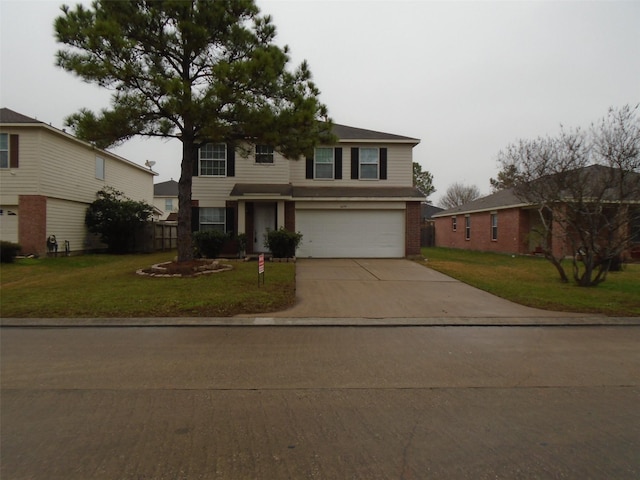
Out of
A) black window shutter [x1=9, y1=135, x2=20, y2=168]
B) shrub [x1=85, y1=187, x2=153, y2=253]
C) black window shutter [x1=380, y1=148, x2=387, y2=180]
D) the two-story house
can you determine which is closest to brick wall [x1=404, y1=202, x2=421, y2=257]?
the two-story house

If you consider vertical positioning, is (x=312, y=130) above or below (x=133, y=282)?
above

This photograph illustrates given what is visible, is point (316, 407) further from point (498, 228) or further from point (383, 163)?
point (498, 228)

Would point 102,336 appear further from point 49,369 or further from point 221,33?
point 221,33

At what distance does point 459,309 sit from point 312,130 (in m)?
6.47

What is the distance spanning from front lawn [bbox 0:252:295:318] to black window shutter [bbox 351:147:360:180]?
7.59m

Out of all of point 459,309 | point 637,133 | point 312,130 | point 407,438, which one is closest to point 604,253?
point 637,133

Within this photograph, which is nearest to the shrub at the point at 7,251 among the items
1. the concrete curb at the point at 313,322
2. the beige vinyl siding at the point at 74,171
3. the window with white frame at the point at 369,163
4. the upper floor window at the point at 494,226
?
the beige vinyl siding at the point at 74,171

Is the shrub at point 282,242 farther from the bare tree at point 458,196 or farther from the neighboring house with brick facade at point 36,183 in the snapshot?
the bare tree at point 458,196

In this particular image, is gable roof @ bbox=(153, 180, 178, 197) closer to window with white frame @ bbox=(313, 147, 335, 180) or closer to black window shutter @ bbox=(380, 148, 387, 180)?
window with white frame @ bbox=(313, 147, 335, 180)

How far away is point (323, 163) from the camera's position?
65.0 ft

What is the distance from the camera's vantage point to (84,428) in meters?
3.57

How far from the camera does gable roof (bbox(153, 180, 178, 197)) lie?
46.2 m

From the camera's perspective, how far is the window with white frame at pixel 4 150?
699 inches

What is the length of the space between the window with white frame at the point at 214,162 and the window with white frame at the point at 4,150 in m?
8.07
